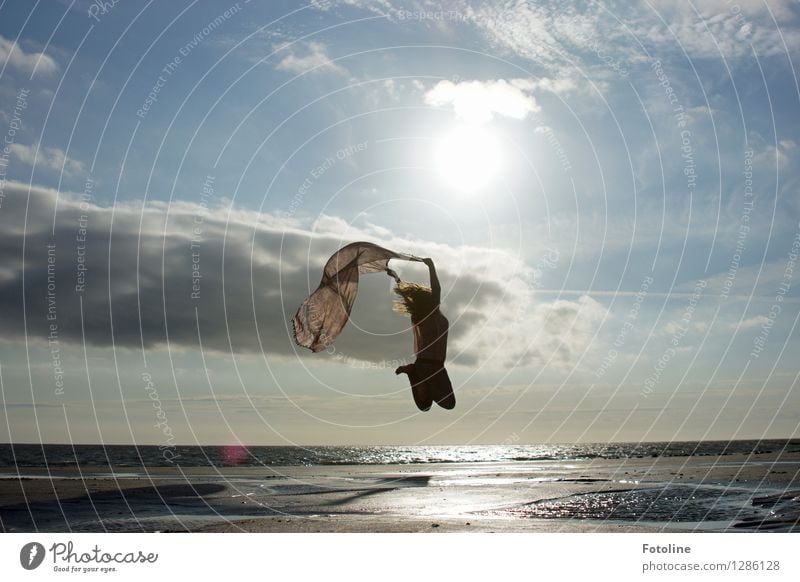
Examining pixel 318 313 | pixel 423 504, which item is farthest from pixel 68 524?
pixel 318 313

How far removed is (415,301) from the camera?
13.4m

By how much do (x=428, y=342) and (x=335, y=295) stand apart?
6.67 ft

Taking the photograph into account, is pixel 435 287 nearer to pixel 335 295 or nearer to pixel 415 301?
pixel 415 301

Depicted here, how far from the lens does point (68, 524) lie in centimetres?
2414

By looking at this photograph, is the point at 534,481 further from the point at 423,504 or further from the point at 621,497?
the point at 423,504

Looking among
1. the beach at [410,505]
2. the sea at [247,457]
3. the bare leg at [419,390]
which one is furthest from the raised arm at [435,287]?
the sea at [247,457]

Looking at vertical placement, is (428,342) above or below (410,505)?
above

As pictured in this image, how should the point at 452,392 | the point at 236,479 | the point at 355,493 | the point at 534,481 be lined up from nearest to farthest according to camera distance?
the point at 452,392
the point at 355,493
the point at 534,481
the point at 236,479

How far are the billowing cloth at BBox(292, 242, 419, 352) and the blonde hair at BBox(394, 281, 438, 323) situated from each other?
29cm

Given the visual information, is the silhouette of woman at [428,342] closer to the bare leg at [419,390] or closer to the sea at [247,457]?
the bare leg at [419,390]

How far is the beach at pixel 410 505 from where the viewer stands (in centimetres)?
2316

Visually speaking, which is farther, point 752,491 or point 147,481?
point 147,481

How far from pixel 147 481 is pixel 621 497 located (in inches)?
1160

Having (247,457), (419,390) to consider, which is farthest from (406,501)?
(247,457)
